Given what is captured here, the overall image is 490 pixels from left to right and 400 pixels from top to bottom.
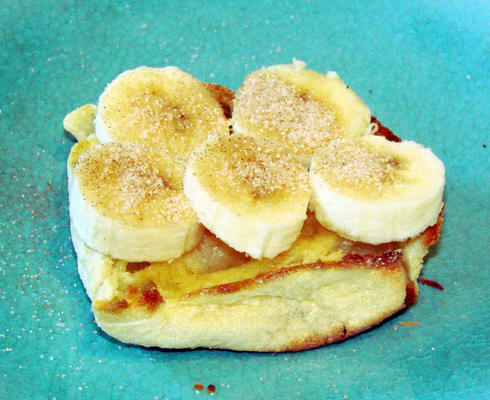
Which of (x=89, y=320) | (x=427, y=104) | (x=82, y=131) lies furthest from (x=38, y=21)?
(x=427, y=104)

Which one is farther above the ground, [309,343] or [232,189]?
[232,189]

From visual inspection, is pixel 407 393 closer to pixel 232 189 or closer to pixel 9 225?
pixel 232 189

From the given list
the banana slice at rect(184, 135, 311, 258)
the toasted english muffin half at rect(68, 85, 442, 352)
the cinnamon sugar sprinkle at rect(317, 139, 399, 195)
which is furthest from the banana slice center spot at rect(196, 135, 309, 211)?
the toasted english muffin half at rect(68, 85, 442, 352)

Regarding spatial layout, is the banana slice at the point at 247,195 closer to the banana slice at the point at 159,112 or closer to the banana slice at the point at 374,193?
the banana slice at the point at 374,193

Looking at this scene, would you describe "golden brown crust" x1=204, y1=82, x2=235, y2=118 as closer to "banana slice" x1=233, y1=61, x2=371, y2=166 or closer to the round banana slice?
"banana slice" x1=233, y1=61, x2=371, y2=166

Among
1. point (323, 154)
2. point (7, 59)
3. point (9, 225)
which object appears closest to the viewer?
point (323, 154)

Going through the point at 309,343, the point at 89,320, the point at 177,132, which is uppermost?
the point at 177,132

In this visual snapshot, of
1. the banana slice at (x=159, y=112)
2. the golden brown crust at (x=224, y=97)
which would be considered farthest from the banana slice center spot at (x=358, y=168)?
the golden brown crust at (x=224, y=97)
